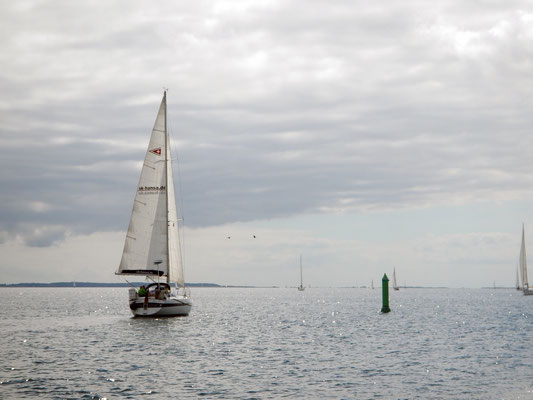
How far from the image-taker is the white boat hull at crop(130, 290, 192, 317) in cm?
7225

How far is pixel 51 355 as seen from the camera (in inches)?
1774

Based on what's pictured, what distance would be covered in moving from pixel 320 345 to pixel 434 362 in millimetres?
12478

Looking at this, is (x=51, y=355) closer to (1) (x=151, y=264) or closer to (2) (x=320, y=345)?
(2) (x=320, y=345)

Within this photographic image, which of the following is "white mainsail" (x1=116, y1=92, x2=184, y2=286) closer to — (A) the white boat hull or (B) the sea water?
(A) the white boat hull

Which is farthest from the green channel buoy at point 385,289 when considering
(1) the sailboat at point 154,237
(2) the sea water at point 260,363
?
(1) the sailboat at point 154,237

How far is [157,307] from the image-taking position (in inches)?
2844

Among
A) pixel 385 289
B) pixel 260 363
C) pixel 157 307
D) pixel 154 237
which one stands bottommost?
pixel 260 363

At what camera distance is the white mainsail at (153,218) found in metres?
73.4

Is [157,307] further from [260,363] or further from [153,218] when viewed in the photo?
[260,363]

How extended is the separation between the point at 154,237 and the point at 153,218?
205 cm

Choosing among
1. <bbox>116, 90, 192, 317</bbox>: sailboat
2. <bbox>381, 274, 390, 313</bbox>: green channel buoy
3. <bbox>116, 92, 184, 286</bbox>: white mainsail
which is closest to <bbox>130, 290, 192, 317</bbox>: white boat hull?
<bbox>116, 90, 192, 317</bbox>: sailboat

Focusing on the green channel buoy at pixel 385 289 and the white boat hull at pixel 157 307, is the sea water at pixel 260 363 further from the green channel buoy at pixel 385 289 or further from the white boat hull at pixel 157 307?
the green channel buoy at pixel 385 289

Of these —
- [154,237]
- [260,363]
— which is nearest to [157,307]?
[154,237]

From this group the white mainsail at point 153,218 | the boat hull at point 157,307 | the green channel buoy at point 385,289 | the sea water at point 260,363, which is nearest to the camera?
the sea water at point 260,363
